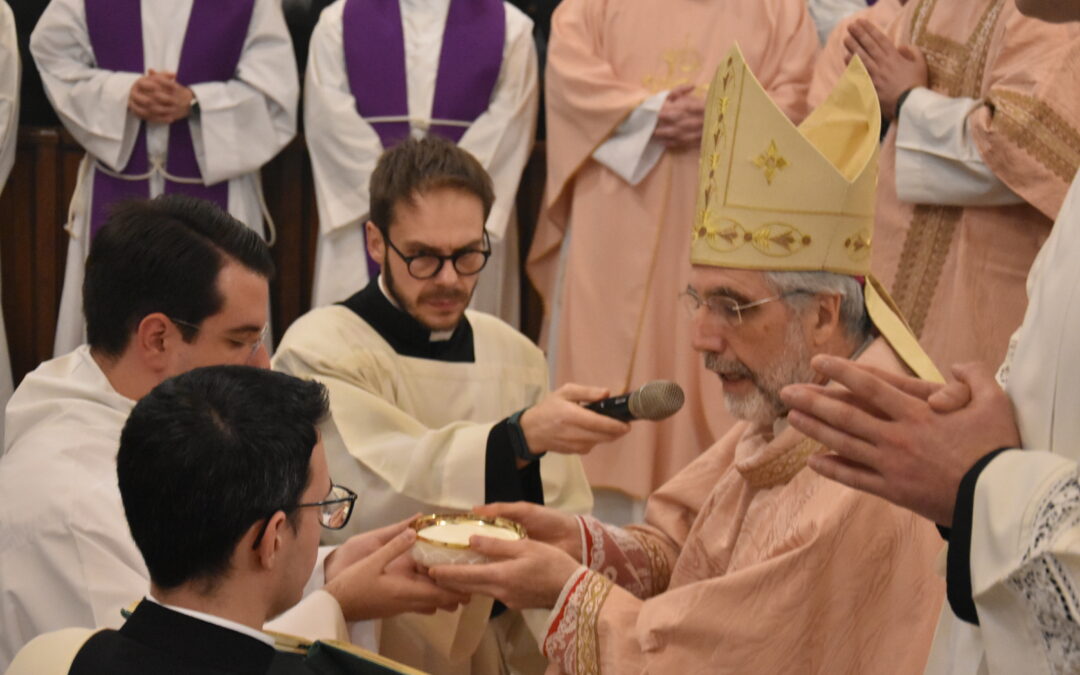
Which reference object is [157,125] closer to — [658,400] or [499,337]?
[499,337]

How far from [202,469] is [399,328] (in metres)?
2.00

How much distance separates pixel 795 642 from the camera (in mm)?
2725

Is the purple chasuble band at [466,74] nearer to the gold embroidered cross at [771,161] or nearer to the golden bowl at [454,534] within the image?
the gold embroidered cross at [771,161]

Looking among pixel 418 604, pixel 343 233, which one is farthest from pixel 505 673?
pixel 343 233

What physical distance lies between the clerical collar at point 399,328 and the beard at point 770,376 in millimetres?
1230

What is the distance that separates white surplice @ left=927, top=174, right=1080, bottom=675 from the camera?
1808 millimetres

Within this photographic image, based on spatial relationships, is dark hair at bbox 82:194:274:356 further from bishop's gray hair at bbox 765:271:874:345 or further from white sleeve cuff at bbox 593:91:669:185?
white sleeve cuff at bbox 593:91:669:185

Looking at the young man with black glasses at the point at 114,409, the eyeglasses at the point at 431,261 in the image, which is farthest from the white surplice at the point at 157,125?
the young man with black glasses at the point at 114,409

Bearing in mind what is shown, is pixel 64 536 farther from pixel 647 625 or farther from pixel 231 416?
pixel 647 625

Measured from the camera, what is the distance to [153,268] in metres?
3.17

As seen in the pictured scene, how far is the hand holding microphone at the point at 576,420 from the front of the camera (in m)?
3.28

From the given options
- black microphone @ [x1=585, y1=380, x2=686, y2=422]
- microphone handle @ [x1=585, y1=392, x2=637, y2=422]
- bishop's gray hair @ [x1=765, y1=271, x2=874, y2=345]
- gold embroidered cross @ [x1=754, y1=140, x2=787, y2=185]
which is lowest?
microphone handle @ [x1=585, y1=392, x2=637, y2=422]

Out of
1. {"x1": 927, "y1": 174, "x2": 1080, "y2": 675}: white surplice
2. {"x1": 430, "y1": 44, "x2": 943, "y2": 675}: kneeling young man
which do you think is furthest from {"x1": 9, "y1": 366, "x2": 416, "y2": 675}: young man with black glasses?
{"x1": 927, "y1": 174, "x2": 1080, "y2": 675}: white surplice

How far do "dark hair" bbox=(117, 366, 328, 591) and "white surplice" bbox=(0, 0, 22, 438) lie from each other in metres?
4.28
